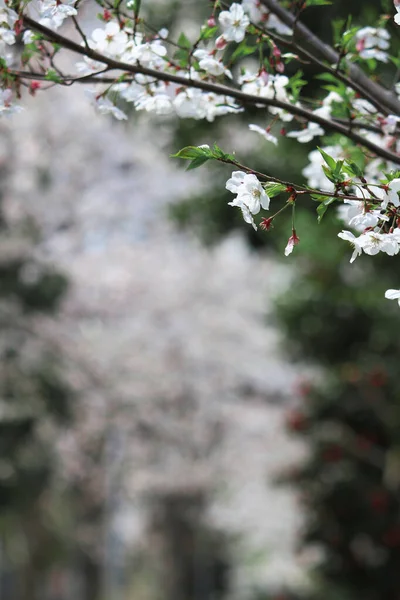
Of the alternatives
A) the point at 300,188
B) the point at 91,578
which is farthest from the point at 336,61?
the point at 91,578

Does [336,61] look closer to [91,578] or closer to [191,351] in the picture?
[191,351]

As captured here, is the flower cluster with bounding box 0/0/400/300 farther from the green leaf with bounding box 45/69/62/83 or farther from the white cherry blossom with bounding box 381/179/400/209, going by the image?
the white cherry blossom with bounding box 381/179/400/209

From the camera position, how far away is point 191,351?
1352cm

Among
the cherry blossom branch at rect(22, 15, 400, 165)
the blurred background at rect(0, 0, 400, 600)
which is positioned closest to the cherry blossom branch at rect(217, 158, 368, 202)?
the cherry blossom branch at rect(22, 15, 400, 165)

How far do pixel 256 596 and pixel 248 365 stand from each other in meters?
4.25

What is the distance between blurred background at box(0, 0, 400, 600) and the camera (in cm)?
763

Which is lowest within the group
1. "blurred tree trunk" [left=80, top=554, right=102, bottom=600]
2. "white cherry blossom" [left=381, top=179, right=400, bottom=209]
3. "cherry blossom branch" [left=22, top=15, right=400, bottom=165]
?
"blurred tree trunk" [left=80, top=554, right=102, bottom=600]

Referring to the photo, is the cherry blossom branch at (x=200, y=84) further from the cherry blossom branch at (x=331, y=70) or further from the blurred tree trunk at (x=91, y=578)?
the blurred tree trunk at (x=91, y=578)

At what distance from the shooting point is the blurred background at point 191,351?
25.0 feet

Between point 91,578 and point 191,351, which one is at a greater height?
point 191,351

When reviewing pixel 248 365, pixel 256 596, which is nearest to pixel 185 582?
pixel 248 365

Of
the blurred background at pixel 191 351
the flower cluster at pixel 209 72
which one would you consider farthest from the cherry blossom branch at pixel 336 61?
the blurred background at pixel 191 351

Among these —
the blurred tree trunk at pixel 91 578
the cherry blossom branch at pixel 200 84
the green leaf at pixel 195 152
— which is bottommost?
the blurred tree trunk at pixel 91 578

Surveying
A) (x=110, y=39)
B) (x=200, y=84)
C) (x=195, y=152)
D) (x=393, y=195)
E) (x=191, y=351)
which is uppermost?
(x=191, y=351)
